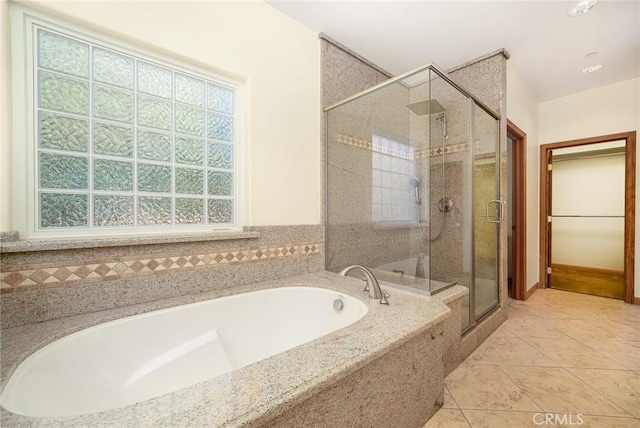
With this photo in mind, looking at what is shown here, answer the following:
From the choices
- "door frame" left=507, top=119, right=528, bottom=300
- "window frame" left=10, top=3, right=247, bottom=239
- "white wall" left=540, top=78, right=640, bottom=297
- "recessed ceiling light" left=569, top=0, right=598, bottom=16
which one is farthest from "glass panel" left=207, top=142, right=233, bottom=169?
"white wall" left=540, top=78, right=640, bottom=297

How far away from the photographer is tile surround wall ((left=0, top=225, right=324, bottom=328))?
1.08m

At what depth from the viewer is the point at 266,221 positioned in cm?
183

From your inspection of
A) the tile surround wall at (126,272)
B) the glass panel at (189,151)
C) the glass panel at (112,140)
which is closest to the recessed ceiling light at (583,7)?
the tile surround wall at (126,272)

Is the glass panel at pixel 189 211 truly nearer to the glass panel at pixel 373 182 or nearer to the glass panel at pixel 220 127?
the glass panel at pixel 220 127

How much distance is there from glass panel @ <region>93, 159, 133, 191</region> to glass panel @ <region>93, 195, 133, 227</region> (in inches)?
2.2

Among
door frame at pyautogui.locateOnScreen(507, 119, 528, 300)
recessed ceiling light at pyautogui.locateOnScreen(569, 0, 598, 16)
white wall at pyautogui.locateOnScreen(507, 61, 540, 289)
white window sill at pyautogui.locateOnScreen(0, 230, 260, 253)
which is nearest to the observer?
white window sill at pyautogui.locateOnScreen(0, 230, 260, 253)

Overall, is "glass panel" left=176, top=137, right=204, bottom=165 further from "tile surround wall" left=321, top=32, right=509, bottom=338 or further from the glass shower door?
the glass shower door

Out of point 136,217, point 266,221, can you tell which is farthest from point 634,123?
point 136,217

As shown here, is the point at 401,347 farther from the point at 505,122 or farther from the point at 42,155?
the point at 505,122

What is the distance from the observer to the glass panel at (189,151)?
1.55 m

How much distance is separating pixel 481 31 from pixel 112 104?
2.71 m

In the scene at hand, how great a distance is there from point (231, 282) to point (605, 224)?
5.35 m

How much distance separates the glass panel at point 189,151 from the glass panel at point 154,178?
0.35ft

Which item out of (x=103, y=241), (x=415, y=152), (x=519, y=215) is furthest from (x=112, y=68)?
(x=519, y=215)
